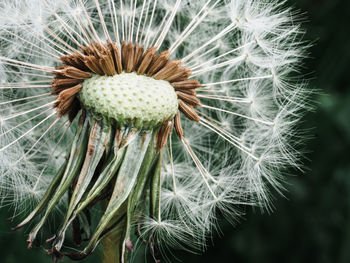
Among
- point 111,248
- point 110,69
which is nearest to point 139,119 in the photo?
point 110,69

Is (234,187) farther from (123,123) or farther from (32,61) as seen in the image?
(32,61)

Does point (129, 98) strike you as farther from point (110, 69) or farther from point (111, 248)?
point (111, 248)

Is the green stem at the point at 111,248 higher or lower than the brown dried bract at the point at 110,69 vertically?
lower

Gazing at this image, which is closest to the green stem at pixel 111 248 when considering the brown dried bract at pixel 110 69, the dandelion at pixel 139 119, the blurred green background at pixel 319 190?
the dandelion at pixel 139 119

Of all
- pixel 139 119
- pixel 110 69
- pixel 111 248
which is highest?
pixel 110 69

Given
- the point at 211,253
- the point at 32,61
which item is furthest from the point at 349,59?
→ the point at 32,61

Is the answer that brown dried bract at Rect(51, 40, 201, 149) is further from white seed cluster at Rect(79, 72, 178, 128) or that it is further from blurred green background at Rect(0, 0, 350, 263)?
blurred green background at Rect(0, 0, 350, 263)

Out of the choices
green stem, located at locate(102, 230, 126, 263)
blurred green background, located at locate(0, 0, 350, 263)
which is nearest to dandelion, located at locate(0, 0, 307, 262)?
green stem, located at locate(102, 230, 126, 263)

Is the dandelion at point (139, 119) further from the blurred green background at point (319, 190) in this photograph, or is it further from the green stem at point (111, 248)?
the blurred green background at point (319, 190)
